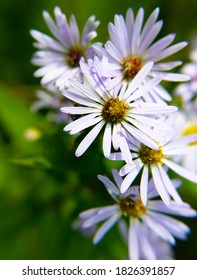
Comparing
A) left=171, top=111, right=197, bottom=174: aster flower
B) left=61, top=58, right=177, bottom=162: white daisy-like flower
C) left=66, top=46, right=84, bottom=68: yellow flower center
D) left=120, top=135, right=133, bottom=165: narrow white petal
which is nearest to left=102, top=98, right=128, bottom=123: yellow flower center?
left=61, top=58, right=177, bottom=162: white daisy-like flower

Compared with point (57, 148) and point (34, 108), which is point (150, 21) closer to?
point (57, 148)

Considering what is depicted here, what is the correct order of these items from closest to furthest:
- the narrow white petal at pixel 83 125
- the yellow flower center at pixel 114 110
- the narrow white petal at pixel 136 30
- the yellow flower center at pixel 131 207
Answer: the narrow white petal at pixel 83 125
the yellow flower center at pixel 114 110
the narrow white petal at pixel 136 30
the yellow flower center at pixel 131 207

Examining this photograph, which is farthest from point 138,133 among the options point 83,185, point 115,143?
point 83,185

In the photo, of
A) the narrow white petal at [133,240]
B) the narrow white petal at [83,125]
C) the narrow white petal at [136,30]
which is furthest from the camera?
the narrow white petal at [133,240]

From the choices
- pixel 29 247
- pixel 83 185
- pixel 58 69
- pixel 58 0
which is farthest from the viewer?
pixel 58 0

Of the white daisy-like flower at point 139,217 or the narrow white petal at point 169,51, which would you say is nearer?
the narrow white petal at point 169,51

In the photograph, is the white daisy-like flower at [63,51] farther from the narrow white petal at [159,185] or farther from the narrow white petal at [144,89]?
the narrow white petal at [159,185]

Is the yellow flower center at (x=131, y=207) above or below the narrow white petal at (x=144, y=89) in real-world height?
below

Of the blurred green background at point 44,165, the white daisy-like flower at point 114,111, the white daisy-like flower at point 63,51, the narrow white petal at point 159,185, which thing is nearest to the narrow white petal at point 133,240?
the blurred green background at point 44,165
